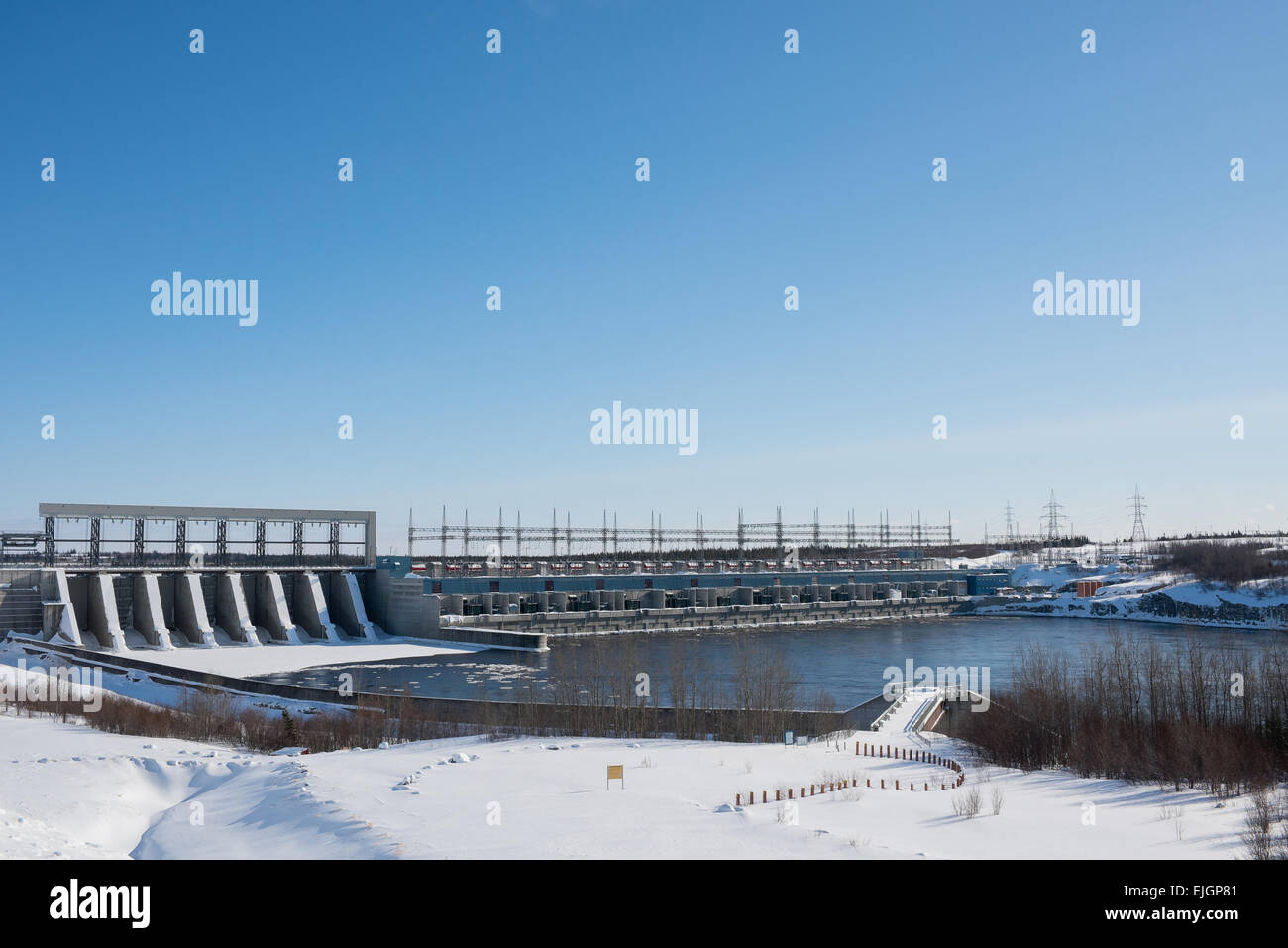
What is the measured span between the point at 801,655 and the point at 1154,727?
28293 millimetres

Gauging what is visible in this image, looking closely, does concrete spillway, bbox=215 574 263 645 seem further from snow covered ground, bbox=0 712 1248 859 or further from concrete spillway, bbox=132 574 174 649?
snow covered ground, bbox=0 712 1248 859

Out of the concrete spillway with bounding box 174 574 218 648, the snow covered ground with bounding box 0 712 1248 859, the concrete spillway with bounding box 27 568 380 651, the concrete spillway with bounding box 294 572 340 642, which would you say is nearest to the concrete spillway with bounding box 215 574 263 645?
the concrete spillway with bounding box 27 568 380 651

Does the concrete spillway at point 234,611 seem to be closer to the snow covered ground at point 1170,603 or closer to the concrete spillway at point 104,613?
the concrete spillway at point 104,613

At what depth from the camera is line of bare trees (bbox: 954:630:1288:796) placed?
20.8 metres

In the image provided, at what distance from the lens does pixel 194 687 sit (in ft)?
108

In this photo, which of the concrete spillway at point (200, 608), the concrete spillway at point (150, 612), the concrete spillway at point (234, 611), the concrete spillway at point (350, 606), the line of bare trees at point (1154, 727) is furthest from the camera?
the concrete spillway at point (350, 606)

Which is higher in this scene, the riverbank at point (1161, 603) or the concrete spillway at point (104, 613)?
the concrete spillway at point (104, 613)

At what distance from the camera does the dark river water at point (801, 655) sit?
39.4 metres

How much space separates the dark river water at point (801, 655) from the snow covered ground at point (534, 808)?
42.1ft

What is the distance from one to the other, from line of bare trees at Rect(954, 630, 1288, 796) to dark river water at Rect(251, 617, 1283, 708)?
5.09 meters

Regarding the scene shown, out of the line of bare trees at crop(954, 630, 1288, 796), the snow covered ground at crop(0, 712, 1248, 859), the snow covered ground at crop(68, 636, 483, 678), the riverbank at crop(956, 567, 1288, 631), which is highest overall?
the snow covered ground at crop(0, 712, 1248, 859)

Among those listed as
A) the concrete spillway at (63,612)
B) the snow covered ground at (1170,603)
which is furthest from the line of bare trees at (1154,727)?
the snow covered ground at (1170,603)
